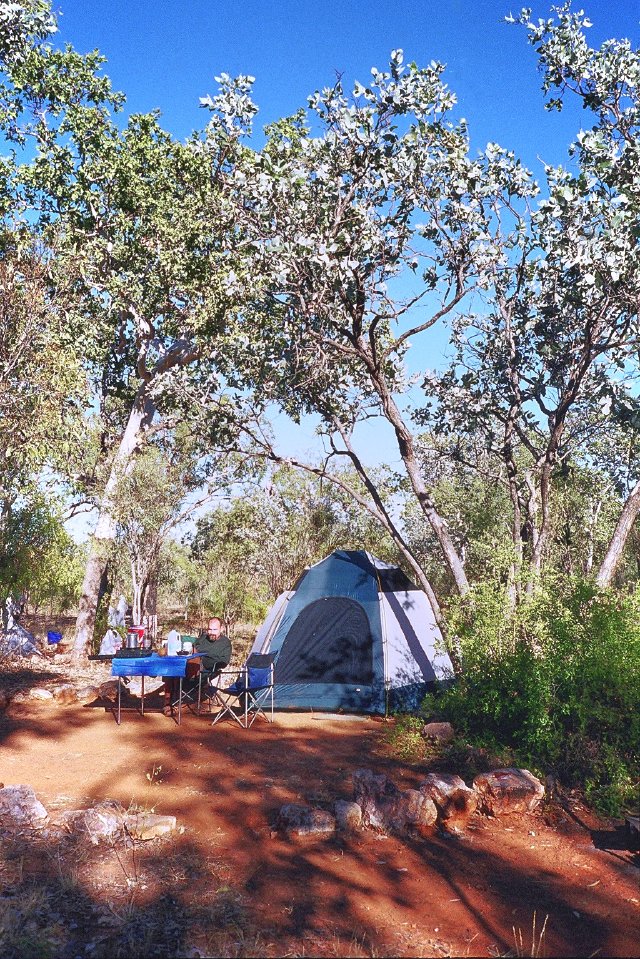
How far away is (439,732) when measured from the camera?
8195 millimetres

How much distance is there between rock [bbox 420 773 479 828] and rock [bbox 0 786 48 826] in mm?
3165

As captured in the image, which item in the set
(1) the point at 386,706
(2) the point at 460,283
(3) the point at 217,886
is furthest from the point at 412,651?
→ (3) the point at 217,886

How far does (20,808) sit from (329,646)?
18.7 ft

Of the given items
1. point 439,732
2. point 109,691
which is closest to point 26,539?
point 109,691

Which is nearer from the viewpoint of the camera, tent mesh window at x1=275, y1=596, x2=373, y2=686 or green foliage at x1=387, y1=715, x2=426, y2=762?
green foliage at x1=387, y1=715, x2=426, y2=762

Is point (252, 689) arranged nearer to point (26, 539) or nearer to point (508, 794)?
point (508, 794)

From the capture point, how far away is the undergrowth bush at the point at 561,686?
6512 millimetres

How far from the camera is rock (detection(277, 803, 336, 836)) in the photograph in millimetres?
5449

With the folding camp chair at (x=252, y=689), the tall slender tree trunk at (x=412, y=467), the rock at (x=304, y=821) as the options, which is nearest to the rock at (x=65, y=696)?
the folding camp chair at (x=252, y=689)

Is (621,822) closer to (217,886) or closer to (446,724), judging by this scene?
(446,724)

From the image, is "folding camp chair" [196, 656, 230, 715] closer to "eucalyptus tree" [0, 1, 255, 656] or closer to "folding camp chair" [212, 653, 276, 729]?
"folding camp chair" [212, 653, 276, 729]

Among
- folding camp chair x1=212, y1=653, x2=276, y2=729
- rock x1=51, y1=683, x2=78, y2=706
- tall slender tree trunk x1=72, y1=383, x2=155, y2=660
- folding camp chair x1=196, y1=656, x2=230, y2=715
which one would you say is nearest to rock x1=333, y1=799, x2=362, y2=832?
folding camp chair x1=212, y1=653, x2=276, y2=729

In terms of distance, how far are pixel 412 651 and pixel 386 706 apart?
37.3 inches

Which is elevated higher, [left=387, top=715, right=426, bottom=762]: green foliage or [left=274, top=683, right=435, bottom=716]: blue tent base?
[left=274, top=683, right=435, bottom=716]: blue tent base
